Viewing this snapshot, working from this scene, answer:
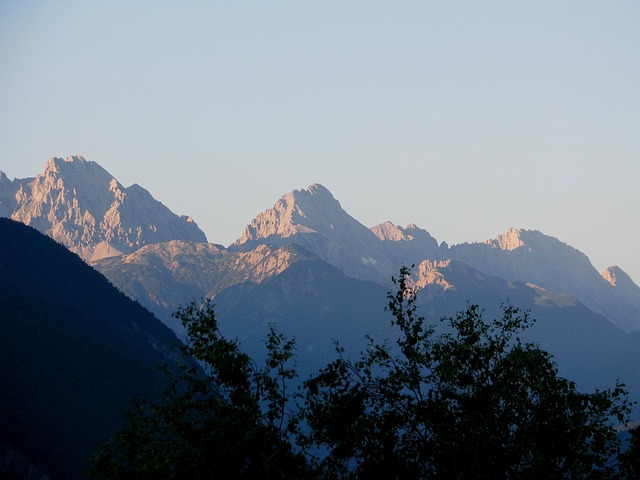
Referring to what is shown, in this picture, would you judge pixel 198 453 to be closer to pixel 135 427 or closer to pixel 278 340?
pixel 135 427

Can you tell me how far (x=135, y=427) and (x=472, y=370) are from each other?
2020 centimetres

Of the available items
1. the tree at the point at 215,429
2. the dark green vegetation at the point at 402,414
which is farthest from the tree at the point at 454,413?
the tree at the point at 215,429

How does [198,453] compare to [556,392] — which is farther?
[556,392]

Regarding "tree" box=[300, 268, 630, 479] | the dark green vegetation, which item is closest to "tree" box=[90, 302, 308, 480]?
the dark green vegetation

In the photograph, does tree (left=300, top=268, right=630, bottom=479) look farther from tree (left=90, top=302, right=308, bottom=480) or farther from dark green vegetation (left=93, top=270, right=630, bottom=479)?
tree (left=90, top=302, right=308, bottom=480)

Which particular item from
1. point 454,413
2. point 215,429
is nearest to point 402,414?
point 454,413

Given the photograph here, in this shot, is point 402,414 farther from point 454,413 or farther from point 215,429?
point 215,429

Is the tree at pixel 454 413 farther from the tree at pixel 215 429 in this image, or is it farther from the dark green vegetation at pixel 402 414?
the tree at pixel 215 429

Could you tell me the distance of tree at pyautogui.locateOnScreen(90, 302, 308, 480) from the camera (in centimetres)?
5400

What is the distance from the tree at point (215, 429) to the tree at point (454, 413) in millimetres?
2641

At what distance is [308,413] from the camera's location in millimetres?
58750

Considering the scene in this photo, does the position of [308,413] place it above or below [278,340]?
below

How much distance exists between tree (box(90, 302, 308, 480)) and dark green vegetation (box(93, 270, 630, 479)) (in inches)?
3.2

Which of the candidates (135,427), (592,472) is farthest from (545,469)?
(135,427)
